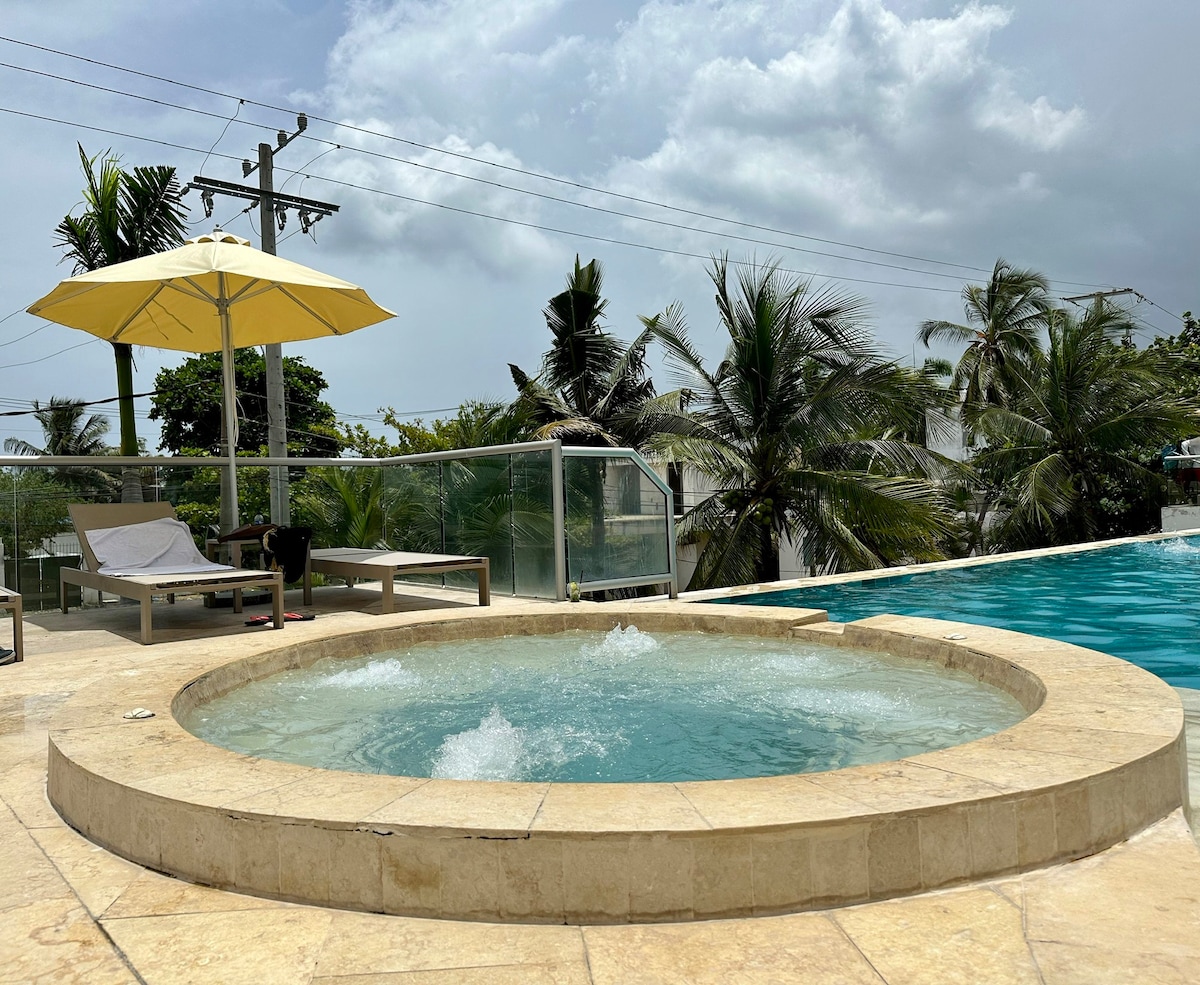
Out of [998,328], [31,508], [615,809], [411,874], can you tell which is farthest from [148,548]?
[998,328]

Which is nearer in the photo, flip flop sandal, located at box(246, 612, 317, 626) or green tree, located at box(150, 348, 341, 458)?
flip flop sandal, located at box(246, 612, 317, 626)

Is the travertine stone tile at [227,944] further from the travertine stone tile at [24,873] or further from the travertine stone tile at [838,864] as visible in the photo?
the travertine stone tile at [838,864]

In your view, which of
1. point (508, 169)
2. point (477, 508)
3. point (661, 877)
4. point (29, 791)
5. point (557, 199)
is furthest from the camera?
point (557, 199)

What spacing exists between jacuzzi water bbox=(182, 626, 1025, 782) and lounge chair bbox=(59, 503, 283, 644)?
1668 millimetres

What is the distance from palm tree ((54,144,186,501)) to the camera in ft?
58.4

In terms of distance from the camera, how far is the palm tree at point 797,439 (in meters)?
14.0

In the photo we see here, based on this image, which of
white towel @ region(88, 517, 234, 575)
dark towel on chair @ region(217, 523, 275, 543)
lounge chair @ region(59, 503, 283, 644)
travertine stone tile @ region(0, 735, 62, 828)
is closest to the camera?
travertine stone tile @ region(0, 735, 62, 828)

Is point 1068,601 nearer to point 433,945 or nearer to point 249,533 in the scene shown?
point 249,533

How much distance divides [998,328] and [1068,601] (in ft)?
67.3

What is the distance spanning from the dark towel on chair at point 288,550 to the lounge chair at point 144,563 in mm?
479

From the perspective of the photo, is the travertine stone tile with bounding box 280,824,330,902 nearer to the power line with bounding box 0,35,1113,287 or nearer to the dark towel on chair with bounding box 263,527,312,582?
the dark towel on chair with bounding box 263,527,312,582

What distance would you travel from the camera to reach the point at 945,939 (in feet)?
7.52

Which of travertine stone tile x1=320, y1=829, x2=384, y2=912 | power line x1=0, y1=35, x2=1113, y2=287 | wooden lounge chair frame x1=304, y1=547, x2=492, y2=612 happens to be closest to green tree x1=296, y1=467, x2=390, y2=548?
wooden lounge chair frame x1=304, y1=547, x2=492, y2=612

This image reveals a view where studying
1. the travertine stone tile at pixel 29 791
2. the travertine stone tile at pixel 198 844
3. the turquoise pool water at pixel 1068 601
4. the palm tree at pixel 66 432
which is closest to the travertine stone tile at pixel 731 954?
the travertine stone tile at pixel 198 844
